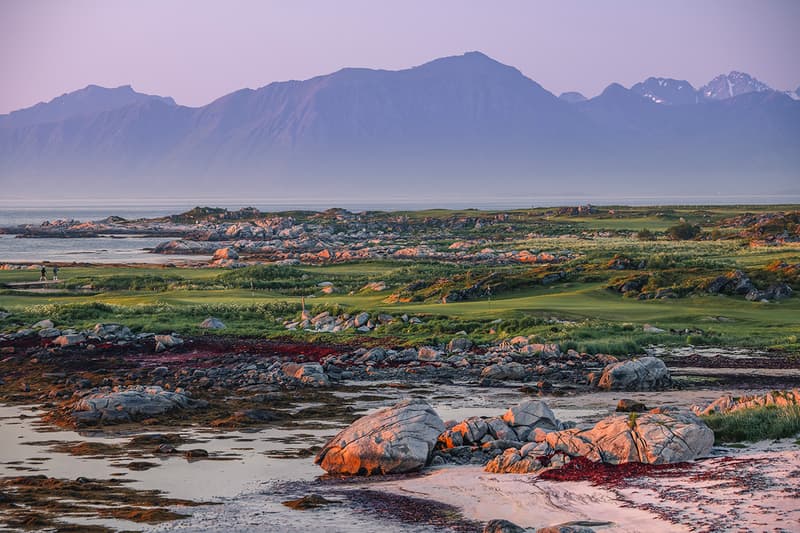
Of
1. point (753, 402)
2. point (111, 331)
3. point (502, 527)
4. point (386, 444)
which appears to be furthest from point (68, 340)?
point (502, 527)

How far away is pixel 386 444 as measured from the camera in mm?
22016

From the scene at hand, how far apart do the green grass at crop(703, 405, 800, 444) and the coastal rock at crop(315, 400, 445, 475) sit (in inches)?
244

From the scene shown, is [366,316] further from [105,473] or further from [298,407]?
[105,473]

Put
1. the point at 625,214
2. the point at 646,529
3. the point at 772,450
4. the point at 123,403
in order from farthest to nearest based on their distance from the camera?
1. the point at 625,214
2. the point at 123,403
3. the point at 772,450
4. the point at 646,529

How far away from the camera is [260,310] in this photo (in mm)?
53625

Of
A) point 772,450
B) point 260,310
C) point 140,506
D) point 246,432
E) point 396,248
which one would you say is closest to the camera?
point 140,506

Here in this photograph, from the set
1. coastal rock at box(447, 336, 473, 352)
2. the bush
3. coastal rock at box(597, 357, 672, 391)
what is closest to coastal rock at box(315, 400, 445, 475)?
coastal rock at box(597, 357, 672, 391)

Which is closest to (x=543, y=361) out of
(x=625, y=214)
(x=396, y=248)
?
(x=396, y=248)

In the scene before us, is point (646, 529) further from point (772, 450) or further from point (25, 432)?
point (25, 432)

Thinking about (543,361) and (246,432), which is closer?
(246,432)

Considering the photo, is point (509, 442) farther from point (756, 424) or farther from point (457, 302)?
point (457, 302)

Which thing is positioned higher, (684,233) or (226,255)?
(684,233)

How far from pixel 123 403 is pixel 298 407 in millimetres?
4877

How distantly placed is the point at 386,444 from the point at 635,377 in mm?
12359
